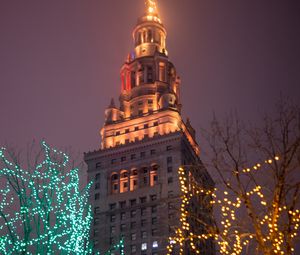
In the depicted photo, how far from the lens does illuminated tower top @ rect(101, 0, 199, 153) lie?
282 feet

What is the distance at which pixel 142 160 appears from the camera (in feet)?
268

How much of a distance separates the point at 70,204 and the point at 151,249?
4659 centimetres

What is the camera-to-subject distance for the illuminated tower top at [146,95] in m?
85.9

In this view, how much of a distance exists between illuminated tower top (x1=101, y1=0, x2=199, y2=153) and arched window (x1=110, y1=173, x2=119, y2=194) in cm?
560

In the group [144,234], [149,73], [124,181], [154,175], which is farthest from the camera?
[149,73]

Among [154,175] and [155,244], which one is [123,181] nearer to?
[154,175]

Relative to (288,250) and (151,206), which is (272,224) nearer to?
(288,250)

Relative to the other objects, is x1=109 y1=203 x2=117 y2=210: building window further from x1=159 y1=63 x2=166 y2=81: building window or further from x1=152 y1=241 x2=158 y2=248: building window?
x1=159 y1=63 x2=166 y2=81: building window

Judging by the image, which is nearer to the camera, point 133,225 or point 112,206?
point 133,225

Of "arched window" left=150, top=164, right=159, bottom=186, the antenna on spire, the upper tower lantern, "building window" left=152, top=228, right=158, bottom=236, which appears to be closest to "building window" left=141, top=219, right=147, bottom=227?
"building window" left=152, top=228, right=158, bottom=236

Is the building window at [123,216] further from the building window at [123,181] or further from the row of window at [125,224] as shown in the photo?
the building window at [123,181]

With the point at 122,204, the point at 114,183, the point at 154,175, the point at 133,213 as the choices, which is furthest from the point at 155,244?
Answer: the point at 114,183

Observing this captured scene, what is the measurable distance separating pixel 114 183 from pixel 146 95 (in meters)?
16.6

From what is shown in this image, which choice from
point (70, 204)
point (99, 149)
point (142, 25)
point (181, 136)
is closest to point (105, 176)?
point (99, 149)
